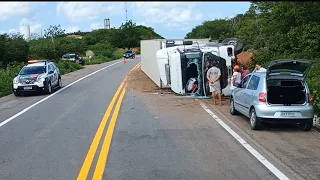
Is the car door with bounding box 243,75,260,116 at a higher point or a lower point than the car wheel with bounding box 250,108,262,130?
higher

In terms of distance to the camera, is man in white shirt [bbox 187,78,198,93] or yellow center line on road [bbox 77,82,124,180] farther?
man in white shirt [bbox 187,78,198,93]

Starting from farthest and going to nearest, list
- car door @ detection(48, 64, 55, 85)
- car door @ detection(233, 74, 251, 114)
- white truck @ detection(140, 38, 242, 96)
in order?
car door @ detection(48, 64, 55, 85), white truck @ detection(140, 38, 242, 96), car door @ detection(233, 74, 251, 114)

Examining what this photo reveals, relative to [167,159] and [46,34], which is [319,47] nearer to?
[167,159]

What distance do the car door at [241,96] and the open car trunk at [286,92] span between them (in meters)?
1.27

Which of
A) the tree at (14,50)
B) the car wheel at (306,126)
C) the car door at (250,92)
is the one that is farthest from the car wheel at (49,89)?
the tree at (14,50)

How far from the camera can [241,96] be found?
12781 millimetres

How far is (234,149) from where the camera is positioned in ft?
29.8

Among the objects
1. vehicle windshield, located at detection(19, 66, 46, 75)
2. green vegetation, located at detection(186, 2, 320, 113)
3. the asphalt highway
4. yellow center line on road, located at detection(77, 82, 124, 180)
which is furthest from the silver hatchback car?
vehicle windshield, located at detection(19, 66, 46, 75)

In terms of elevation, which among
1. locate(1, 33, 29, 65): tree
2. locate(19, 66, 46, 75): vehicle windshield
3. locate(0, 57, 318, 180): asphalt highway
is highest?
locate(1, 33, 29, 65): tree

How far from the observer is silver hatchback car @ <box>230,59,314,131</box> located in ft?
35.9

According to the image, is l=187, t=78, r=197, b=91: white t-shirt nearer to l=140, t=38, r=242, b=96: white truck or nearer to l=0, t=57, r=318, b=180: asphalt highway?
l=140, t=38, r=242, b=96: white truck

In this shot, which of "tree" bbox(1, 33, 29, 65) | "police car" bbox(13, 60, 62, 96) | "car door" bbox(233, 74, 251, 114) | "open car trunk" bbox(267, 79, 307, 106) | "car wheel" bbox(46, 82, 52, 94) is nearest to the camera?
"open car trunk" bbox(267, 79, 307, 106)

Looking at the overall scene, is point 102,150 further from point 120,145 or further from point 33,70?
point 33,70

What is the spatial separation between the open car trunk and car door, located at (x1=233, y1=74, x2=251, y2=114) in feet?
4.15
